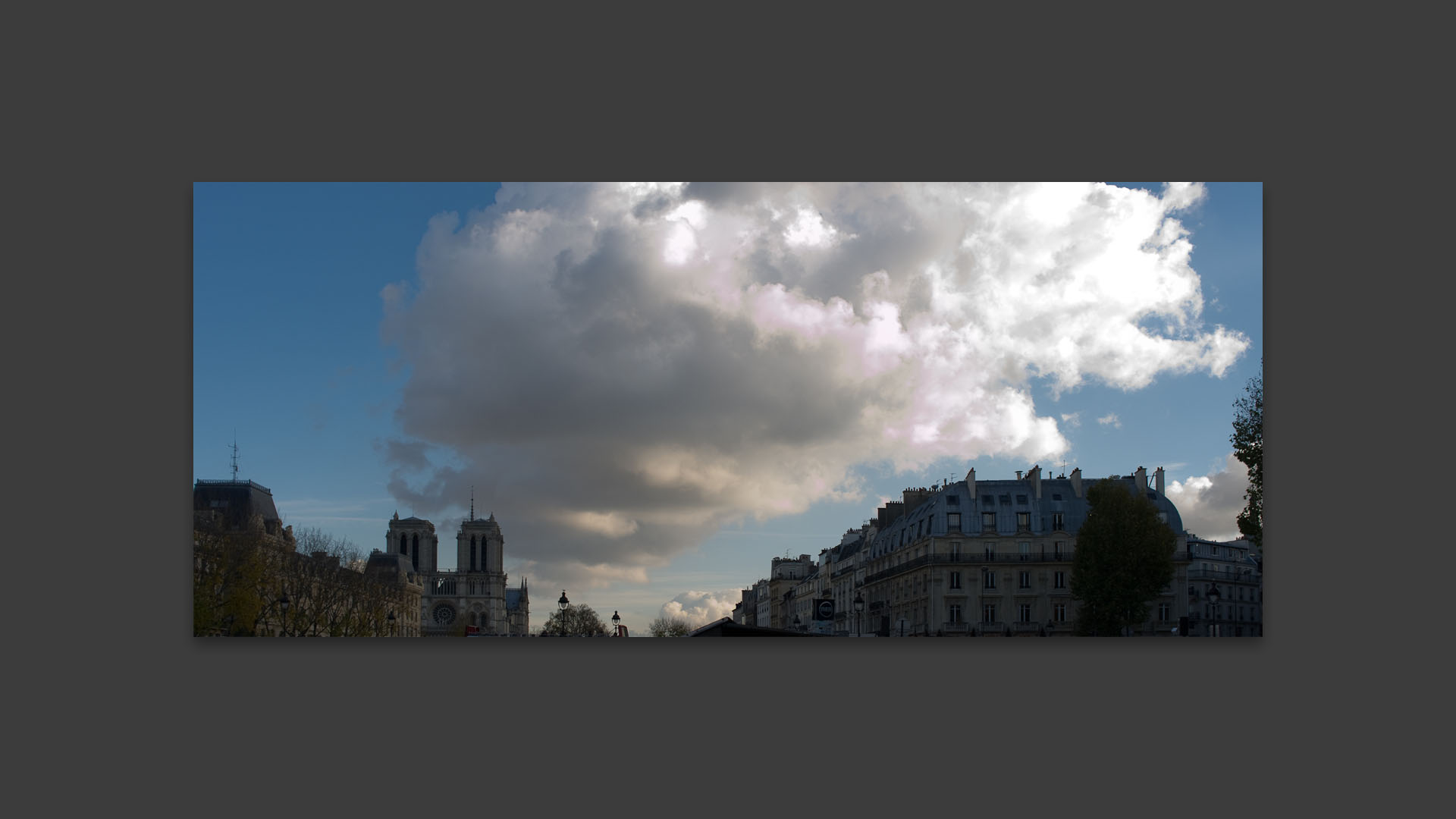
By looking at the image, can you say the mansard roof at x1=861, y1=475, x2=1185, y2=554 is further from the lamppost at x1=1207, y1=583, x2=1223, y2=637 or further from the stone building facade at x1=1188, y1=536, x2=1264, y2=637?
the lamppost at x1=1207, y1=583, x2=1223, y2=637

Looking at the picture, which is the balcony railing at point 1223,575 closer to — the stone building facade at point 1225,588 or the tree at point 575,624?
the stone building facade at point 1225,588

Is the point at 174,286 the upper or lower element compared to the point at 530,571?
upper

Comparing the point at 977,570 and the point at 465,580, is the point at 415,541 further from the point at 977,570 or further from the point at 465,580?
the point at 977,570

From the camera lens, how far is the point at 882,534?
25.9 meters

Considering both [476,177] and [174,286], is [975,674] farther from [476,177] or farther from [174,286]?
[174,286]

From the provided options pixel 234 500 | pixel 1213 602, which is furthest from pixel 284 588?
pixel 1213 602

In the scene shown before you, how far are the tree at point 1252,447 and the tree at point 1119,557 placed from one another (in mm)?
1500

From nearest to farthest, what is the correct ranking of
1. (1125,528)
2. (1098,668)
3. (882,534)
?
(1098,668), (1125,528), (882,534)

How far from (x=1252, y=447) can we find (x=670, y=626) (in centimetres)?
1161

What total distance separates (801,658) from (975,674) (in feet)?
9.64

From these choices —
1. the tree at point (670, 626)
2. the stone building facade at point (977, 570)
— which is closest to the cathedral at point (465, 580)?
the tree at point (670, 626)

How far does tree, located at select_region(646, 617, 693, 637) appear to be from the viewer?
23.5 m

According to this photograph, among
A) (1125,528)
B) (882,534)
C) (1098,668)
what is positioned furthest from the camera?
(882,534)

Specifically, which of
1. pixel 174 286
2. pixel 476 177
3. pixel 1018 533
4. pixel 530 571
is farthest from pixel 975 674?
pixel 174 286
